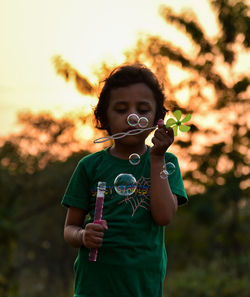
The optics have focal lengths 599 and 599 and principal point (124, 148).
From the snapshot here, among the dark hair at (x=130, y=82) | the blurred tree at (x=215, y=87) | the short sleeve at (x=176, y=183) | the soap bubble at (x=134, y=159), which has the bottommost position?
the short sleeve at (x=176, y=183)

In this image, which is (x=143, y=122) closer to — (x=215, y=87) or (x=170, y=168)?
(x=170, y=168)

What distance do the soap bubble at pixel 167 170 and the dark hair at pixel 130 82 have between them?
190 millimetres

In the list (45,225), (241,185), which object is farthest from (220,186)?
(45,225)

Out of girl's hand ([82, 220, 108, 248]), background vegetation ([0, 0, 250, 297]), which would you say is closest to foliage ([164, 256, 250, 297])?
background vegetation ([0, 0, 250, 297])

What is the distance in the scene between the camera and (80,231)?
85.9 inches

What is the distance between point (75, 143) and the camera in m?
20.4

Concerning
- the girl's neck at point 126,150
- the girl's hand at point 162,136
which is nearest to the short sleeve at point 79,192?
the girl's neck at point 126,150

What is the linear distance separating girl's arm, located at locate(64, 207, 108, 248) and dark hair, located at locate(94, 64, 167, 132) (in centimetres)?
38

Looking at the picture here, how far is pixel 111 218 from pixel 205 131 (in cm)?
870

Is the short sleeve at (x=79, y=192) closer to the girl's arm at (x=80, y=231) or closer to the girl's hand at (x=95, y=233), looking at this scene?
the girl's arm at (x=80, y=231)

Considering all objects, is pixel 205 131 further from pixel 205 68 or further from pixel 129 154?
pixel 129 154

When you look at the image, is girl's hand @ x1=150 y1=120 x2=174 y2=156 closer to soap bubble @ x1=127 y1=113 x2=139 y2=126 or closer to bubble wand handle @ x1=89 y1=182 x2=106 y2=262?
soap bubble @ x1=127 y1=113 x2=139 y2=126

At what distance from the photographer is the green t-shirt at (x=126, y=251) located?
213 centimetres

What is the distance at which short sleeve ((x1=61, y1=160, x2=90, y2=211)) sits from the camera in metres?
2.29
